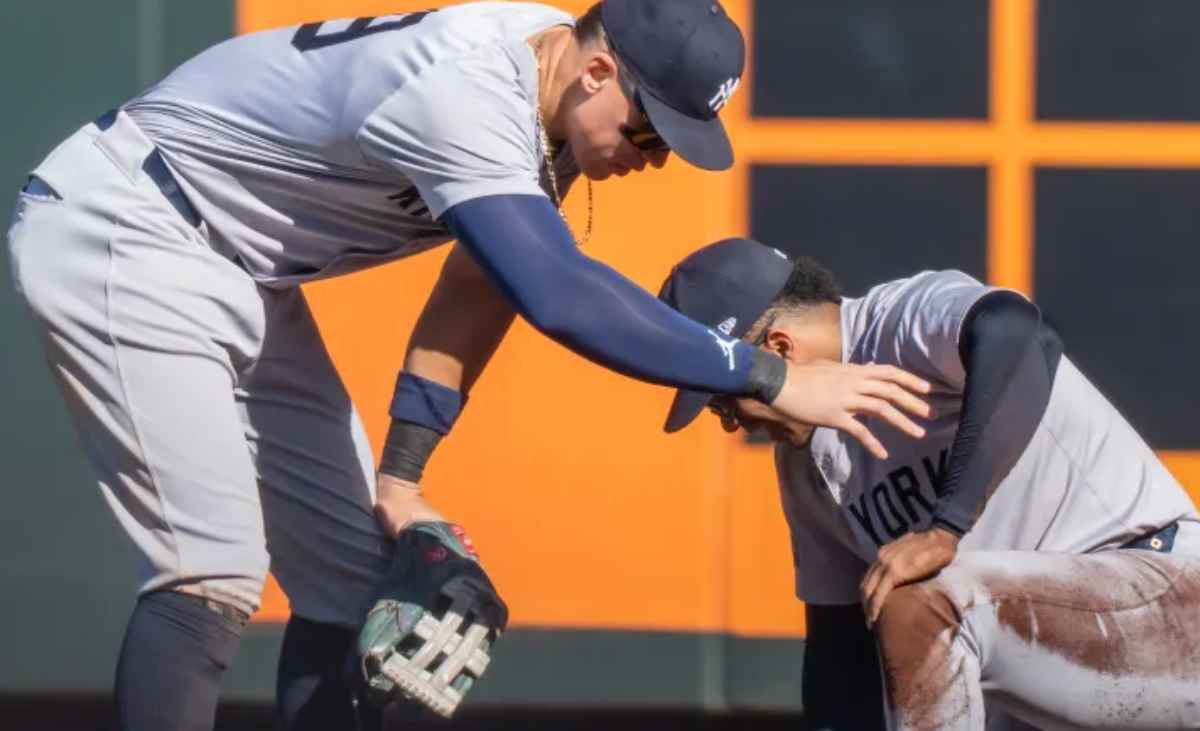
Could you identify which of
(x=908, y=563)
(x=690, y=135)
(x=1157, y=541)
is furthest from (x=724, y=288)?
(x=1157, y=541)

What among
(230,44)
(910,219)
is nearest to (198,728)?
(230,44)

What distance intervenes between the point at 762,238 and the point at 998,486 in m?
1.07

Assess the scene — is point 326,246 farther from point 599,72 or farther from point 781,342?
point 781,342

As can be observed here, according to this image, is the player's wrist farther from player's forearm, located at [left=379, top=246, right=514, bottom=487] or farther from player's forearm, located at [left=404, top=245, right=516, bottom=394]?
player's forearm, located at [left=404, top=245, right=516, bottom=394]

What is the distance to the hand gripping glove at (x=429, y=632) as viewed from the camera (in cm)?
308

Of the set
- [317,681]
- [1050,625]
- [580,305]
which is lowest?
[317,681]

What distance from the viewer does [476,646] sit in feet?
10.2

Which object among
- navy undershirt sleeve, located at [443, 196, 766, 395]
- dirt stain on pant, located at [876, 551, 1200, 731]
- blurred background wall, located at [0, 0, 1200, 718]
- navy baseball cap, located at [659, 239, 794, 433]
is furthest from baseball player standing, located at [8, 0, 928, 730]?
blurred background wall, located at [0, 0, 1200, 718]

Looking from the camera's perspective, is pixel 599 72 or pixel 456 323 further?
pixel 456 323

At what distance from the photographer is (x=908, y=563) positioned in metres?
3.04

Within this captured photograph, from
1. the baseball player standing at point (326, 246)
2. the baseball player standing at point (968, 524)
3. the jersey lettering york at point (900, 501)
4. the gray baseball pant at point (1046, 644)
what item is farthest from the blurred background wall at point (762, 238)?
the gray baseball pant at point (1046, 644)

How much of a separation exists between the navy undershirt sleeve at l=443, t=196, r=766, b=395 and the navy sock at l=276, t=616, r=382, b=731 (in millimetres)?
786

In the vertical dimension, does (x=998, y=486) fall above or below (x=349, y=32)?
below

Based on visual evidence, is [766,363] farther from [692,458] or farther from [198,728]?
[692,458]
